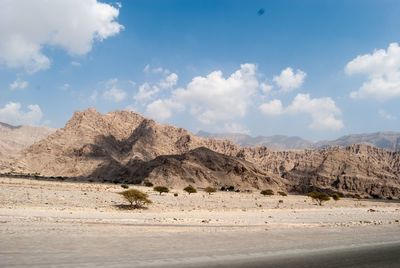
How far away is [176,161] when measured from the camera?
10344cm

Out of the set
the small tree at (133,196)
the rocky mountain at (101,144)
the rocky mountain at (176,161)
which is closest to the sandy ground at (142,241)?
the small tree at (133,196)

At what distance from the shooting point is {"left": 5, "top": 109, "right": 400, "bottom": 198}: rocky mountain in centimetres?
10669

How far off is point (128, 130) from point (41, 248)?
157 meters

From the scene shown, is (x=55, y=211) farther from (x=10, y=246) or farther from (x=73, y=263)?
(x=73, y=263)

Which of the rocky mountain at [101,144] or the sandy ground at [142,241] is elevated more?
the rocky mountain at [101,144]

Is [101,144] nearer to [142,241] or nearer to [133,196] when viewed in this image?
[133,196]

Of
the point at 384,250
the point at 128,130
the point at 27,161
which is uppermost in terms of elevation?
the point at 128,130

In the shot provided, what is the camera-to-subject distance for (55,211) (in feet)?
89.8

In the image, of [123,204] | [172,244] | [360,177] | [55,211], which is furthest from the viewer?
[360,177]

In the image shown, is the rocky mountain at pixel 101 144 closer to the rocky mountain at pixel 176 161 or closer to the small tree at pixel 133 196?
the rocky mountain at pixel 176 161

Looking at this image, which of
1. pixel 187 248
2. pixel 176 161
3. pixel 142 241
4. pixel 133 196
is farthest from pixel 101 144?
pixel 187 248

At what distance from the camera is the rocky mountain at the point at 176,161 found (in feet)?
350

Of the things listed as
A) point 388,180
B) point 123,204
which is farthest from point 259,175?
point 123,204

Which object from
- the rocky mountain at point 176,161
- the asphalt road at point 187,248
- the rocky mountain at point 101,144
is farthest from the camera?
the rocky mountain at point 101,144
